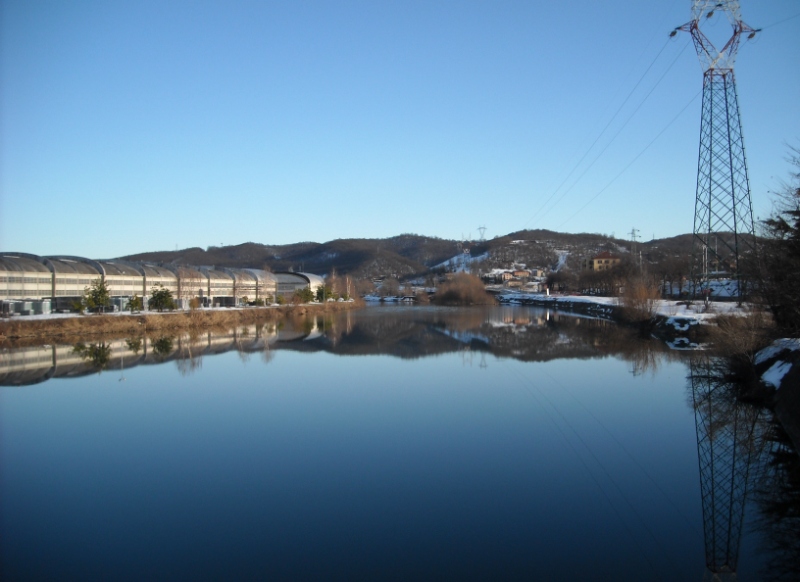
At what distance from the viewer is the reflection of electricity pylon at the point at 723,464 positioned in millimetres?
4777

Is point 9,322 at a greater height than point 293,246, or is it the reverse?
point 293,246

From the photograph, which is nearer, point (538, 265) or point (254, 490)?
point (254, 490)

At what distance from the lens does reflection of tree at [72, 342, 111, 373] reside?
14867 millimetres

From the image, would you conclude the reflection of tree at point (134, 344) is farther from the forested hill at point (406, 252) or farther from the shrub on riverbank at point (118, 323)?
the forested hill at point (406, 252)

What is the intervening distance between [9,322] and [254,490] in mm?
17284

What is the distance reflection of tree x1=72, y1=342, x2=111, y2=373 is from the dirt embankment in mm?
2073

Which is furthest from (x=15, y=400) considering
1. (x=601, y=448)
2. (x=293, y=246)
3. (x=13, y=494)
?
(x=293, y=246)

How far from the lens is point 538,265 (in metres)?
113

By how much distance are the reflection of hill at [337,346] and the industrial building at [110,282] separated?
21.8 ft

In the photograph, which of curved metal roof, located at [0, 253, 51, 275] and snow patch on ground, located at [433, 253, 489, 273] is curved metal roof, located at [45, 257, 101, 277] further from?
snow patch on ground, located at [433, 253, 489, 273]

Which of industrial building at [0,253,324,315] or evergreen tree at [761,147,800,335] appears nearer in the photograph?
evergreen tree at [761,147,800,335]

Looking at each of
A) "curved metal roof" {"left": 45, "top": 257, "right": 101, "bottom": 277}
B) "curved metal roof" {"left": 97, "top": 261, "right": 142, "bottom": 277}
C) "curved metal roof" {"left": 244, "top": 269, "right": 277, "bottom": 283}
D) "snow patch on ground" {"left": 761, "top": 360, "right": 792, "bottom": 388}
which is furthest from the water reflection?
"curved metal roof" {"left": 244, "top": 269, "right": 277, "bottom": 283}

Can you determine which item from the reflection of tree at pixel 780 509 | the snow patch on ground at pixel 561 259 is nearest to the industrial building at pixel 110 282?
the reflection of tree at pixel 780 509

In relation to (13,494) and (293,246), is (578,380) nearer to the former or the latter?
(13,494)
